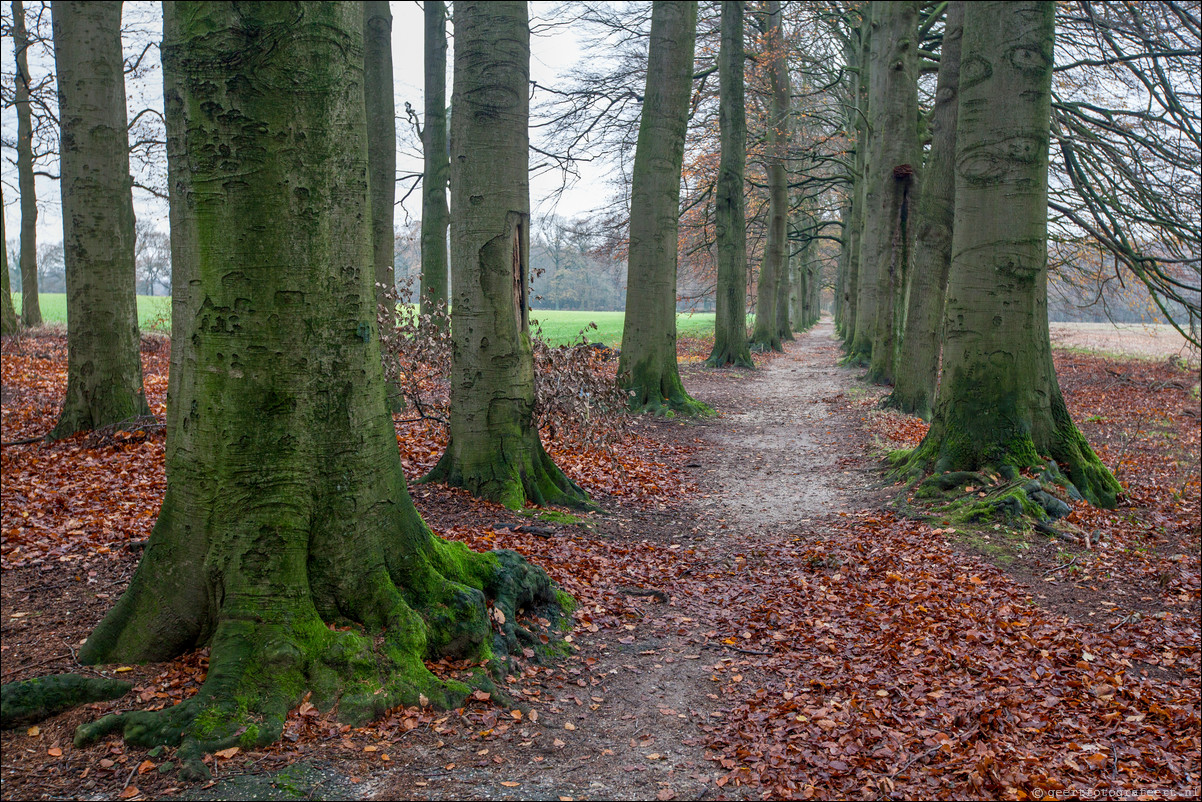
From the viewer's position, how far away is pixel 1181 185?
12375 mm

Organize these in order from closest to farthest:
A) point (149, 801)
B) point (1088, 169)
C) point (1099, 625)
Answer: point (149, 801), point (1099, 625), point (1088, 169)

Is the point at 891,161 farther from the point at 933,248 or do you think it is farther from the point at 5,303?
the point at 5,303

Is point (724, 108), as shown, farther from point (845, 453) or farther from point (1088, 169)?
point (845, 453)

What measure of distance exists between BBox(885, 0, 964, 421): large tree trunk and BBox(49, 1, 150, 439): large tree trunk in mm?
10775

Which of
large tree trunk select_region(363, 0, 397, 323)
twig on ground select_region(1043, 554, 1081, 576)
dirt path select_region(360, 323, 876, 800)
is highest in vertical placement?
large tree trunk select_region(363, 0, 397, 323)

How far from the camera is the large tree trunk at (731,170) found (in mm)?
17766

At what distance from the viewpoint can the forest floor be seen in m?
3.16

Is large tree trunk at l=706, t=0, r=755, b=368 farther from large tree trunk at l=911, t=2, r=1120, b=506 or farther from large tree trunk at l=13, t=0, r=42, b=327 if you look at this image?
large tree trunk at l=13, t=0, r=42, b=327

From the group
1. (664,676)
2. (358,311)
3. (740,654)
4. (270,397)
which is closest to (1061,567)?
(740,654)

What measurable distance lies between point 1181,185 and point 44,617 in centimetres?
1553

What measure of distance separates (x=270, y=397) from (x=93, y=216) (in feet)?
22.1

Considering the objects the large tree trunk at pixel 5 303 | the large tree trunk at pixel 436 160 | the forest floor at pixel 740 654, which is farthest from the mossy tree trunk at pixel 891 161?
the large tree trunk at pixel 5 303

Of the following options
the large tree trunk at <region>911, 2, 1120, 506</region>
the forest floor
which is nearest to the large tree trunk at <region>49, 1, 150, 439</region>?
the forest floor

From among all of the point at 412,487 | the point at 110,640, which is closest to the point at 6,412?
the point at 412,487
